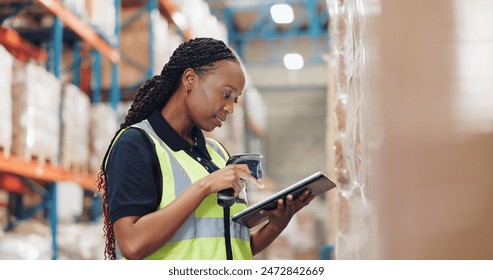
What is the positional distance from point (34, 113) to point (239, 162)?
8.87ft

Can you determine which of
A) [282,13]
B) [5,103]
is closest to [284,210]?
[5,103]

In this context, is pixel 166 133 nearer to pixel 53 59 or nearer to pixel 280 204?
pixel 280 204

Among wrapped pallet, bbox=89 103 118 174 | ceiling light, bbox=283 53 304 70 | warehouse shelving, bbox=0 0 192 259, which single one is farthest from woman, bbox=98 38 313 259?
ceiling light, bbox=283 53 304 70

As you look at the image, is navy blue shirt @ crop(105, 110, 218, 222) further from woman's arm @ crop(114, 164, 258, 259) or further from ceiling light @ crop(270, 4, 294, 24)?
ceiling light @ crop(270, 4, 294, 24)

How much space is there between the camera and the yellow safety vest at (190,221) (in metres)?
1.44

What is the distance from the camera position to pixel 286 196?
59.9 inches

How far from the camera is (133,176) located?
136cm

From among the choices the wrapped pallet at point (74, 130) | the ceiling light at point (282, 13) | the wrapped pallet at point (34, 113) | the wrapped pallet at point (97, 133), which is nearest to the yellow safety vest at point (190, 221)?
the wrapped pallet at point (34, 113)

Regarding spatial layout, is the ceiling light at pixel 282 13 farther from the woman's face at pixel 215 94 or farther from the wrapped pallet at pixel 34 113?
the woman's face at pixel 215 94

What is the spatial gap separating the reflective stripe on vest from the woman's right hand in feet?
0.30

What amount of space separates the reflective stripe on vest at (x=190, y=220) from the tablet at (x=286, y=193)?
1.6 inches
